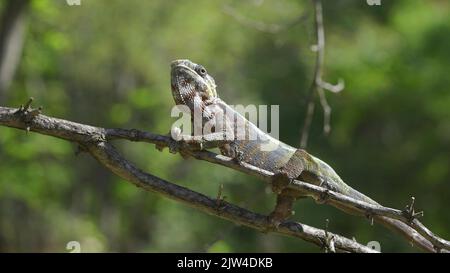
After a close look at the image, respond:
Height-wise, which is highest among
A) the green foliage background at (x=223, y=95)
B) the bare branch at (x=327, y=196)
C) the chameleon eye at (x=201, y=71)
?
the green foliage background at (x=223, y=95)

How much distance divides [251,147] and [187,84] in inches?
32.8

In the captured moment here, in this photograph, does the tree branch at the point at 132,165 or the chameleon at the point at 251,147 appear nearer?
the tree branch at the point at 132,165

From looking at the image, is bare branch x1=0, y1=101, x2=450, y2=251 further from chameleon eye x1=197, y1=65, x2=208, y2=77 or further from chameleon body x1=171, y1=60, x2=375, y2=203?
chameleon eye x1=197, y1=65, x2=208, y2=77

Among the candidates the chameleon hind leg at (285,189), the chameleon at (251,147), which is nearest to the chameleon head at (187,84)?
the chameleon at (251,147)

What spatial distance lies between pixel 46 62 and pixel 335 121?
11.2 metres

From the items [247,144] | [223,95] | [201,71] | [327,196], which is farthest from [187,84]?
[223,95]

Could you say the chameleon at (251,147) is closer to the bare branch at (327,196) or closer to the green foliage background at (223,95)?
the bare branch at (327,196)

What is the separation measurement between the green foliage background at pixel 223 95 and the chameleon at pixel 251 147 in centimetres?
743

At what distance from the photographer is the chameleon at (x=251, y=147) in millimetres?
6348

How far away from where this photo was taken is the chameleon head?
7184 mm

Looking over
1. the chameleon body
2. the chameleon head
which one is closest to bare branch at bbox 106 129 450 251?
the chameleon body

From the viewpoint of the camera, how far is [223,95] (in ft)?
109

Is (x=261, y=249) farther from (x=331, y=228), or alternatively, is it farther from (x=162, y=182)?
(x=162, y=182)

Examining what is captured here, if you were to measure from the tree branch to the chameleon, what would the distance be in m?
0.20
